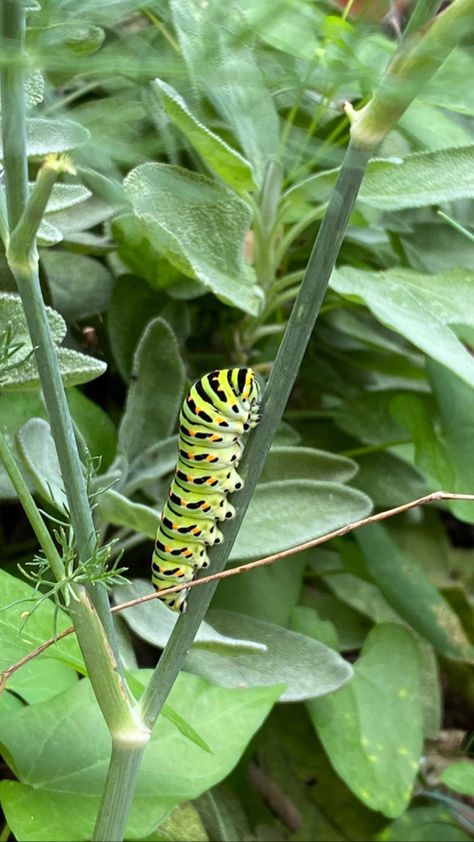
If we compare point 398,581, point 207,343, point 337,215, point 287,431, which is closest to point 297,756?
point 398,581

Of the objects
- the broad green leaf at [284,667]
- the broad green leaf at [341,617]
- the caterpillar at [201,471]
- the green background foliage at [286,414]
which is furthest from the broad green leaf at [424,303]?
the broad green leaf at [341,617]

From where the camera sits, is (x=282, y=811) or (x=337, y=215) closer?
(x=337, y=215)

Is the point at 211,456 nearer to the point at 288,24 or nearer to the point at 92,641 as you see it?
the point at 92,641

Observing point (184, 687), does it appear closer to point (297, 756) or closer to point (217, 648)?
point (217, 648)

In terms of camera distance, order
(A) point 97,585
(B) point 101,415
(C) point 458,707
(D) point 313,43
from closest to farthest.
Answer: (D) point 313,43, (A) point 97,585, (B) point 101,415, (C) point 458,707

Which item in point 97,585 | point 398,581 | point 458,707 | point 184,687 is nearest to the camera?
point 97,585

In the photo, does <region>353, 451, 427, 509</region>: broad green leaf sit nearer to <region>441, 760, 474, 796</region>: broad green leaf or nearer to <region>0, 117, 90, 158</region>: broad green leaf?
<region>441, 760, 474, 796</region>: broad green leaf

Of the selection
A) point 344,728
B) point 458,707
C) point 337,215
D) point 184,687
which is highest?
point 337,215
